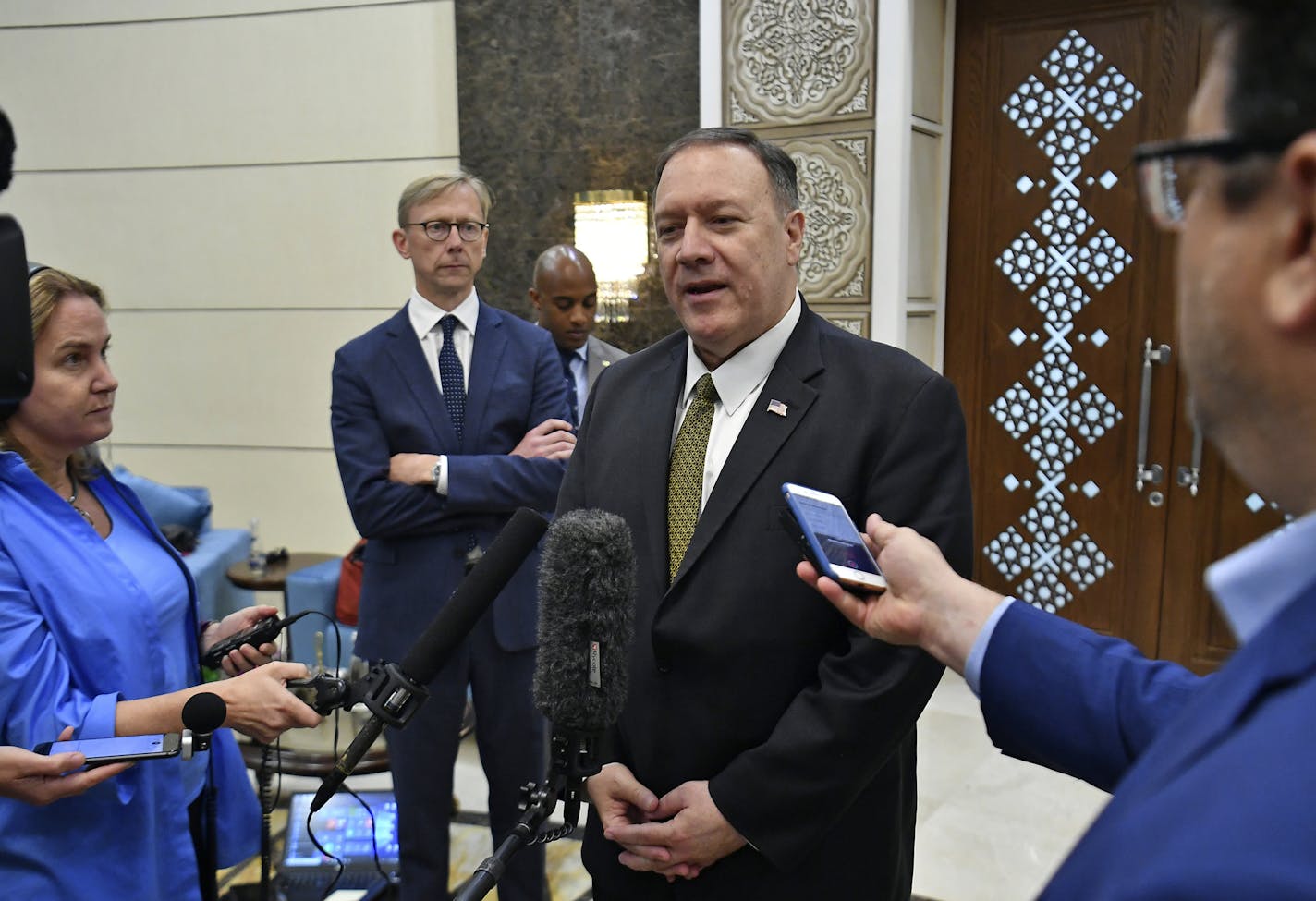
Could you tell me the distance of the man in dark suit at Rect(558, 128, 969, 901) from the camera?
1.42 metres

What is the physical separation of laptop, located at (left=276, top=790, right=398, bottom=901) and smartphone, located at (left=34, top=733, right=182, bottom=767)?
123 cm

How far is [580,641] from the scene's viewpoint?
115 centimetres

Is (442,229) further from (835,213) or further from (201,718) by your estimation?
(835,213)

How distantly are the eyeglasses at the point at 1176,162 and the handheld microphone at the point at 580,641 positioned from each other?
0.70 meters

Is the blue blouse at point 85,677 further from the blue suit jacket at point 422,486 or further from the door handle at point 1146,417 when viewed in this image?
the door handle at point 1146,417

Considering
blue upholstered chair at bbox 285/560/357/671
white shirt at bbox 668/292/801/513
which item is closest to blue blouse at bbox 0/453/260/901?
white shirt at bbox 668/292/801/513

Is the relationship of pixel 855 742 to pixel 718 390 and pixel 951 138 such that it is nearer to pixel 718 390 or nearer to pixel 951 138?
pixel 718 390

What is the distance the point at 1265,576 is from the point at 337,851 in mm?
2665

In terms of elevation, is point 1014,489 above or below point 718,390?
below

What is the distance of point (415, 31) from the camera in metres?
4.66

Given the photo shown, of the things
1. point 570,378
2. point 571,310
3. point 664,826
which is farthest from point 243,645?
point 571,310

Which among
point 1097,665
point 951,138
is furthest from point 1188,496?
point 1097,665

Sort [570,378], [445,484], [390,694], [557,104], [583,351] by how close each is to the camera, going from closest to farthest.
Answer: [390,694]
[445,484]
[570,378]
[583,351]
[557,104]

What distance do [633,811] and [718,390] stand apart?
648 mm
